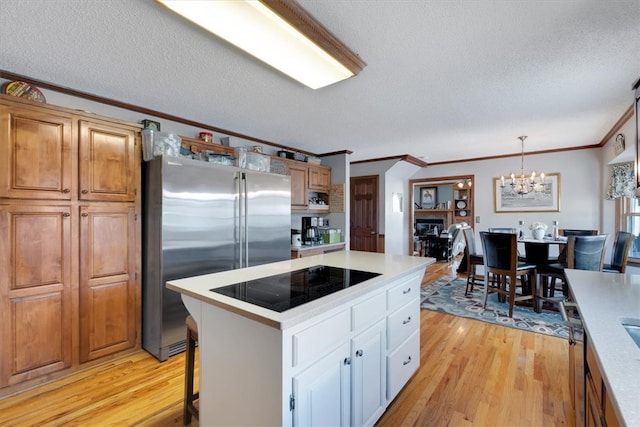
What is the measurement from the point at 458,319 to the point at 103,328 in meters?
3.50

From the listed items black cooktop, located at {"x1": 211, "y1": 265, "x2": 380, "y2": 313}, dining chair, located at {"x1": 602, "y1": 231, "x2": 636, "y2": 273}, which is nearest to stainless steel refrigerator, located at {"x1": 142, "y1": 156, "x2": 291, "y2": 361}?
black cooktop, located at {"x1": 211, "y1": 265, "x2": 380, "y2": 313}

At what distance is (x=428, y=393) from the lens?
1995 millimetres

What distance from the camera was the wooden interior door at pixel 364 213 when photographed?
5648 mm

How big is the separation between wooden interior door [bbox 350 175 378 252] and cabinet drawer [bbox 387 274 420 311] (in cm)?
350

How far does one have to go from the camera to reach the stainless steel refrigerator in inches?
Answer: 95.8

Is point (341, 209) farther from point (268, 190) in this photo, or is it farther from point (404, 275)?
point (404, 275)

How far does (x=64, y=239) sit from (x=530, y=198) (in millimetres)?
6556

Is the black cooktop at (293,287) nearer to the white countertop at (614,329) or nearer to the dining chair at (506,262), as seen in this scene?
→ the white countertop at (614,329)

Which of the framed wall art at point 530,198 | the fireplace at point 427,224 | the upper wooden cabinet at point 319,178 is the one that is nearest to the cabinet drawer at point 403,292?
the upper wooden cabinet at point 319,178

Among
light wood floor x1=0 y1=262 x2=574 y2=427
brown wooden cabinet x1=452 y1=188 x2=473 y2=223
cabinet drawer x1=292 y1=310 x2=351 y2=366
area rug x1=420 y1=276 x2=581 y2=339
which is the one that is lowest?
light wood floor x1=0 y1=262 x2=574 y2=427

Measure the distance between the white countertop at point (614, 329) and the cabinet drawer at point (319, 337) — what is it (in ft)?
2.89

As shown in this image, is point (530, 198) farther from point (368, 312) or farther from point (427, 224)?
point (368, 312)

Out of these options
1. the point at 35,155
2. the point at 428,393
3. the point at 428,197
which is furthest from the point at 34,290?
the point at 428,197

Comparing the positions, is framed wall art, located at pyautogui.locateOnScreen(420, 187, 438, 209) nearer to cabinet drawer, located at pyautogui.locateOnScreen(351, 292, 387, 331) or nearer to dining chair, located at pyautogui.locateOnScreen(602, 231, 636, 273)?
dining chair, located at pyautogui.locateOnScreen(602, 231, 636, 273)
